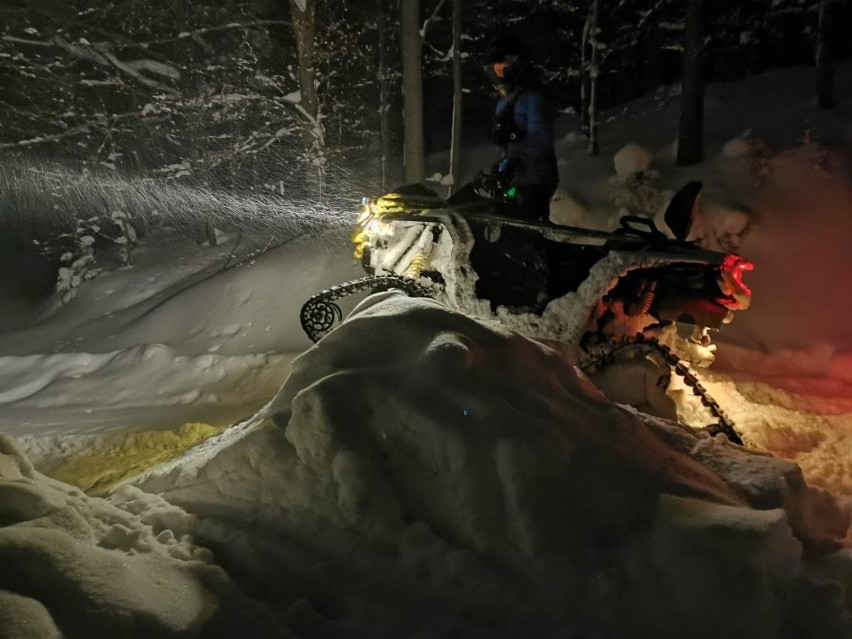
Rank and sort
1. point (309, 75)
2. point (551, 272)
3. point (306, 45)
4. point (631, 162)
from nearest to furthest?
1. point (551, 272)
2. point (631, 162)
3. point (306, 45)
4. point (309, 75)

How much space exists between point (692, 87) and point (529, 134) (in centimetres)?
683

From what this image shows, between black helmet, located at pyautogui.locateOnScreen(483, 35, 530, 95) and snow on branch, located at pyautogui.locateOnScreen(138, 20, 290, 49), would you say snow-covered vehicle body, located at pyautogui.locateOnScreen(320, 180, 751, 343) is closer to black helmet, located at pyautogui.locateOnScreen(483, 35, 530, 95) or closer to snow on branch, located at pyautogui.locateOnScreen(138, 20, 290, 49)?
black helmet, located at pyautogui.locateOnScreen(483, 35, 530, 95)

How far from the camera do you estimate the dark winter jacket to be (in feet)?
19.3

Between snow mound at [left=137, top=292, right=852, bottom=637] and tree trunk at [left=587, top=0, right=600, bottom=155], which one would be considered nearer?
snow mound at [left=137, top=292, right=852, bottom=637]

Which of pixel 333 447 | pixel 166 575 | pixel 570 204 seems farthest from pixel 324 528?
pixel 570 204

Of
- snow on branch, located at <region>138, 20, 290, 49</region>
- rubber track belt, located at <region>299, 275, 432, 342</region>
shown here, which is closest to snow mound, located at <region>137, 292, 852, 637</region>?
rubber track belt, located at <region>299, 275, 432, 342</region>

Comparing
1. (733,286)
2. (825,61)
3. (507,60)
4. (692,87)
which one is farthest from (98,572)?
(825,61)

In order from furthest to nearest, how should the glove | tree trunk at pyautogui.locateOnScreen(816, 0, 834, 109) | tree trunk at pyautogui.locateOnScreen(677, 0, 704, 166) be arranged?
tree trunk at pyautogui.locateOnScreen(816, 0, 834, 109)
tree trunk at pyautogui.locateOnScreen(677, 0, 704, 166)
the glove

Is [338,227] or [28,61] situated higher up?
[28,61]

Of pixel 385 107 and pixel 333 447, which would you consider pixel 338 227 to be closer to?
pixel 385 107

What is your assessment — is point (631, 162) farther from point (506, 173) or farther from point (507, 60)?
point (507, 60)

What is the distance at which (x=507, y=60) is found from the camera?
5.80m

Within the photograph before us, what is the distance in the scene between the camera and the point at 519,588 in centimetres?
220

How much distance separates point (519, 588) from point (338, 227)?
467 inches
